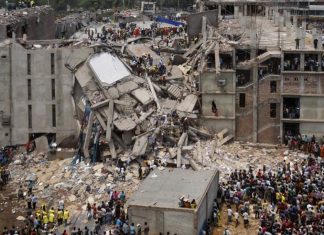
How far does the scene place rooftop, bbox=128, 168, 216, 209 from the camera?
94.1 feet

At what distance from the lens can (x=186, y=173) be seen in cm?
3225

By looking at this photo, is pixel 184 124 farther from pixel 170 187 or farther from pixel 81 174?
pixel 170 187

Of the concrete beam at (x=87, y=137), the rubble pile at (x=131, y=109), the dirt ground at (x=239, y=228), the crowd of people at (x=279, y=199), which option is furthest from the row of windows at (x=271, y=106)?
the dirt ground at (x=239, y=228)

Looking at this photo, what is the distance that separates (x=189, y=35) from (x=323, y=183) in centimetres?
1986

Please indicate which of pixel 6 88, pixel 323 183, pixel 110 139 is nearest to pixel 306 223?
pixel 323 183

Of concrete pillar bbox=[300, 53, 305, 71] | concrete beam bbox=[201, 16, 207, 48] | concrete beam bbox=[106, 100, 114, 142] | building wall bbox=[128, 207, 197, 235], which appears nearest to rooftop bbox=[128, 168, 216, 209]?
building wall bbox=[128, 207, 197, 235]

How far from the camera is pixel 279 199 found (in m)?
31.2

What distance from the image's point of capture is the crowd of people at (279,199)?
94.2 feet

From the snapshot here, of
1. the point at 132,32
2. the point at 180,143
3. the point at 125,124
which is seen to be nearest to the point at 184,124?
the point at 180,143

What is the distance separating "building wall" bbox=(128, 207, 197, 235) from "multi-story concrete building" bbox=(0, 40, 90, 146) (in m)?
14.0

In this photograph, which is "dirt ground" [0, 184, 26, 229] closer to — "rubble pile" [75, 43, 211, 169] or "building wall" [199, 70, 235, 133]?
"rubble pile" [75, 43, 211, 169]

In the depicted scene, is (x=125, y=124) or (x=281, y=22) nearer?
(x=125, y=124)

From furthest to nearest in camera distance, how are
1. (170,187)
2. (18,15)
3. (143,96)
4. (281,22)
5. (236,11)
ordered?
(236,11) < (281,22) < (18,15) < (143,96) < (170,187)

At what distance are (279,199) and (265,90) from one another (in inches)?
433
